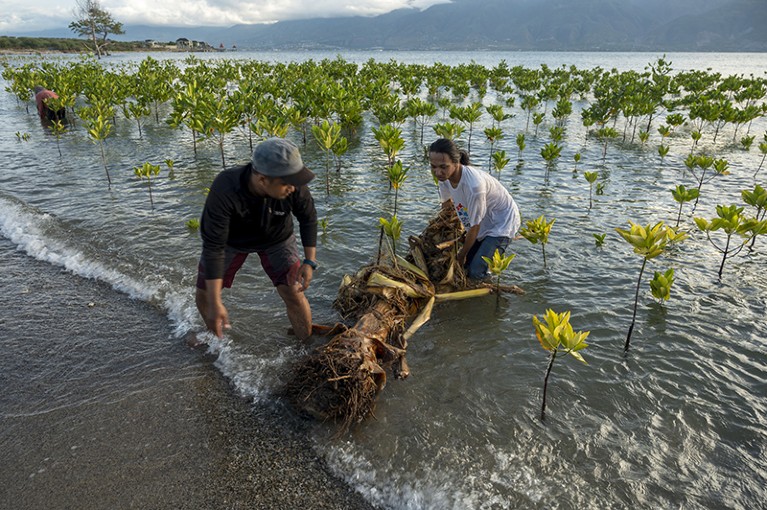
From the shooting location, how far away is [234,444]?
325cm

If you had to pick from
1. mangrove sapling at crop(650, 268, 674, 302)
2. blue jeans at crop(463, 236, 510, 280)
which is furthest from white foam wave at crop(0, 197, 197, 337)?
mangrove sapling at crop(650, 268, 674, 302)

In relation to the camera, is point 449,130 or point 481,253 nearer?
point 481,253

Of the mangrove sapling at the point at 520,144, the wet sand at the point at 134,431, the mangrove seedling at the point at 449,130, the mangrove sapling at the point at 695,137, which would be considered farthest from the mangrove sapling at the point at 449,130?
the wet sand at the point at 134,431

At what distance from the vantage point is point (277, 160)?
3.04m

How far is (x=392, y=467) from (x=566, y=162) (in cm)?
1132

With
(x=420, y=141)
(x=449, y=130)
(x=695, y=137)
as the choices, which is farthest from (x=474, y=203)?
(x=420, y=141)

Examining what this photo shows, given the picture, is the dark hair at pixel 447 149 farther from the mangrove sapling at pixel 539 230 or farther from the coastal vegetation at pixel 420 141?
the mangrove sapling at pixel 539 230

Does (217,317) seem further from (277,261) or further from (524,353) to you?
(524,353)

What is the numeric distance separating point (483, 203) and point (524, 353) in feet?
5.41

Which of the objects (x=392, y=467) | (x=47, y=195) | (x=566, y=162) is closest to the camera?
(x=392, y=467)

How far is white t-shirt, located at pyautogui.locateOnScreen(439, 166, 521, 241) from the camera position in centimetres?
483

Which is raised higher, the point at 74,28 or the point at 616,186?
the point at 74,28

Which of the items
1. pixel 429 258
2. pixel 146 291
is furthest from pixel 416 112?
pixel 146 291

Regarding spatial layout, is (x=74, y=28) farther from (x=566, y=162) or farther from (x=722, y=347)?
(x=722, y=347)
